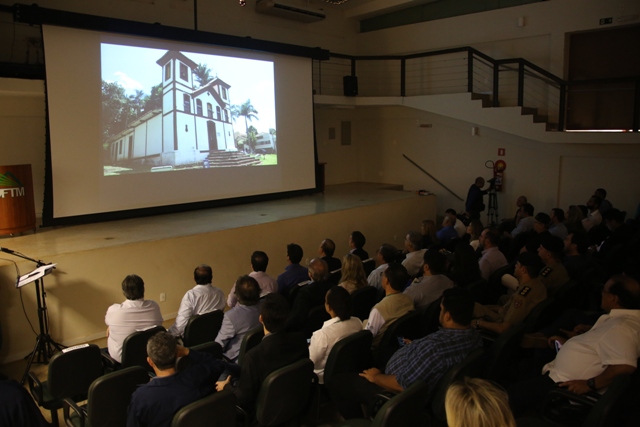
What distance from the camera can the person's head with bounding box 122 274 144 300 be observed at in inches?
162

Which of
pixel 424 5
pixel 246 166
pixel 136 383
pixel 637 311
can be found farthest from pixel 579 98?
pixel 136 383

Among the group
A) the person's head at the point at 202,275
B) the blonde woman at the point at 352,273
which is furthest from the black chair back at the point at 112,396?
the blonde woman at the point at 352,273

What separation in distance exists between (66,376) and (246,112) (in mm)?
6745

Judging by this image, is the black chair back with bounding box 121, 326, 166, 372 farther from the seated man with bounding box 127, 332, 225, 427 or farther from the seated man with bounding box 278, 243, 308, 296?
the seated man with bounding box 278, 243, 308, 296

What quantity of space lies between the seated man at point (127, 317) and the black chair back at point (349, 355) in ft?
5.70

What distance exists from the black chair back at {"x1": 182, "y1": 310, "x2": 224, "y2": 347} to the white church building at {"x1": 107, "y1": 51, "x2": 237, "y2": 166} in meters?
4.43

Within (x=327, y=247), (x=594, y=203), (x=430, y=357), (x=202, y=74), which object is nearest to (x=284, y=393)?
(x=430, y=357)

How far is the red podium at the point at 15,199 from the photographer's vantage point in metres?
6.09

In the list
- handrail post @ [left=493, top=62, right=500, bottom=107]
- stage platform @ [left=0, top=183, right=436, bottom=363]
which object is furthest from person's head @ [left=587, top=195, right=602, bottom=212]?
stage platform @ [left=0, top=183, right=436, bottom=363]

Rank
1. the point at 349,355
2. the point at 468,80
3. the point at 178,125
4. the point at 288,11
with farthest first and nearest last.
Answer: the point at 288,11 < the point at 468,80 < the point at 178,125 < the point at 349,355

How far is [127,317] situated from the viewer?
4.11 metres

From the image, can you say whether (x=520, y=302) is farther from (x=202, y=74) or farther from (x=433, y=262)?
(x=202, y=74)

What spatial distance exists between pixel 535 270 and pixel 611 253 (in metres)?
2.33

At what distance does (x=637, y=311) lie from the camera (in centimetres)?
316
